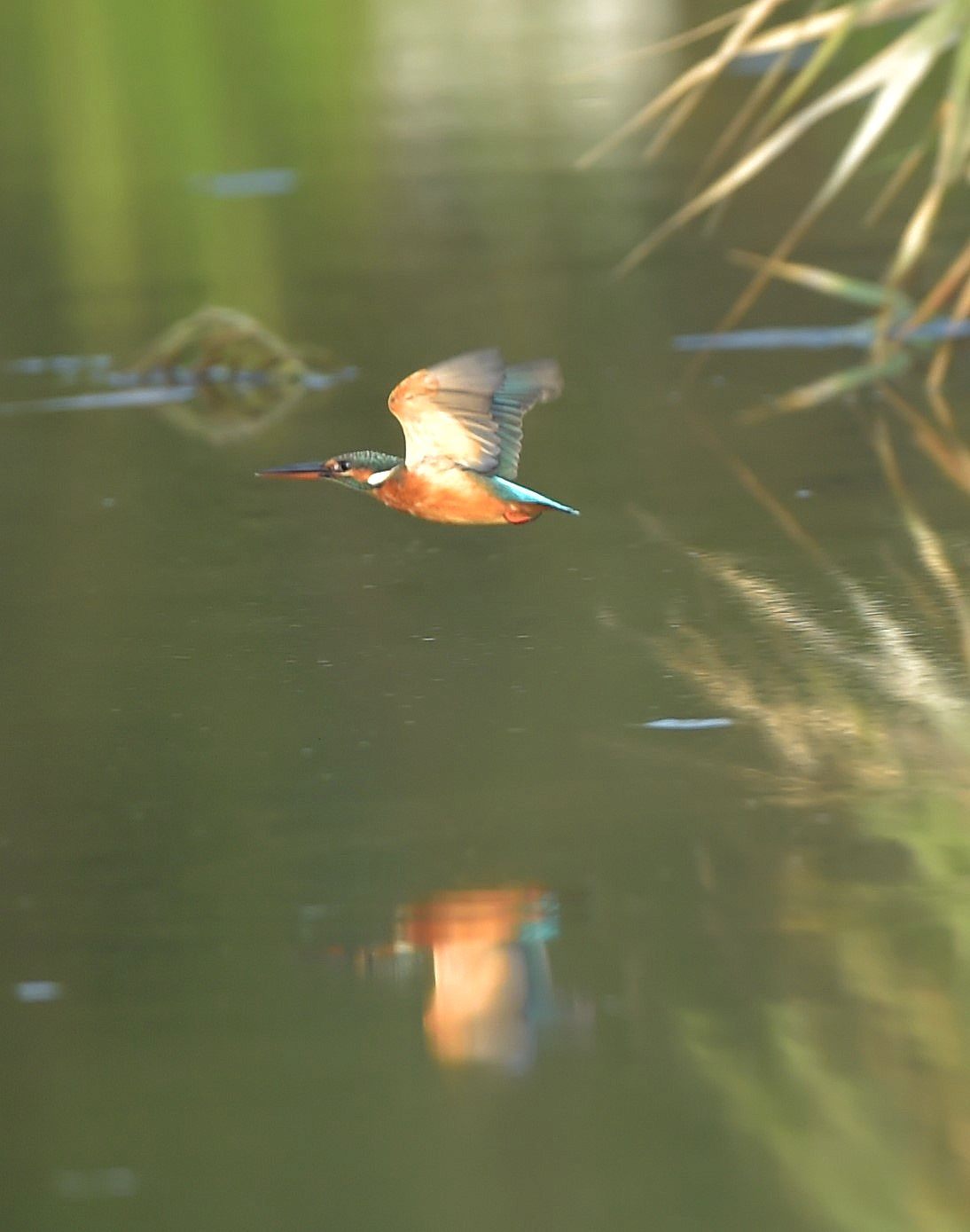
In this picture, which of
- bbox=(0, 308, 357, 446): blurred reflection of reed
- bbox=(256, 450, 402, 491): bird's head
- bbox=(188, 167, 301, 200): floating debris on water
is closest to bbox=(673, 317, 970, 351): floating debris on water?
bbox=(0, 308, 357, 446): blurred reflection of reed

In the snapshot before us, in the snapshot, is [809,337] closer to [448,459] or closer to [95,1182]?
[448,459]

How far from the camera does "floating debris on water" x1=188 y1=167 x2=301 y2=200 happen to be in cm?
1454

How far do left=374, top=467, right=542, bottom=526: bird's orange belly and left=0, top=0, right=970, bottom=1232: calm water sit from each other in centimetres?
39

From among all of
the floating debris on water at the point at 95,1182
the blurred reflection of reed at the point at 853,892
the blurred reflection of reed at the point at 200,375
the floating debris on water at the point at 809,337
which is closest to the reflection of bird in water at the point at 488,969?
the blurred reflection of reed at the point at 853,892

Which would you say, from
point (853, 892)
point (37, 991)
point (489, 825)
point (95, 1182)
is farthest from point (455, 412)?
point (95, 1182)

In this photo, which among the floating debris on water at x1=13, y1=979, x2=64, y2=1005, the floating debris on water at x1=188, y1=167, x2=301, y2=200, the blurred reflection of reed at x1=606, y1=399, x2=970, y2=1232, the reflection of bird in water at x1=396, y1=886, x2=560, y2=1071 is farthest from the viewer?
the floating debris on water at x1=188, y1=167, x2=301, y2=200

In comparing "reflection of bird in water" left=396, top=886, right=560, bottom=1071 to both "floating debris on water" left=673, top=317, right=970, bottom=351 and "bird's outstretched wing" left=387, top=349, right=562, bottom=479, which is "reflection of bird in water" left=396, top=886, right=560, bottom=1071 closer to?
"bird's outstretched wing" left=387, top=349, right=562, bottom=479

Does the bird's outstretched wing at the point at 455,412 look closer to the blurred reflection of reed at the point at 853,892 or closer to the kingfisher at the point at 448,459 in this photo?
the kingfisher at the point at 448,459

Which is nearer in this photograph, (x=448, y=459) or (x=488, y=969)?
(x=488, y=969)

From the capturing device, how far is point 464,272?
1116 centimetres

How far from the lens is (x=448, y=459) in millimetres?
5047

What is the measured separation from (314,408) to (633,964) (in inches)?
195

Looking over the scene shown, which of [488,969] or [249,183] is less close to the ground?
[488,969]

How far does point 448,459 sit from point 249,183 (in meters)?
10.3
